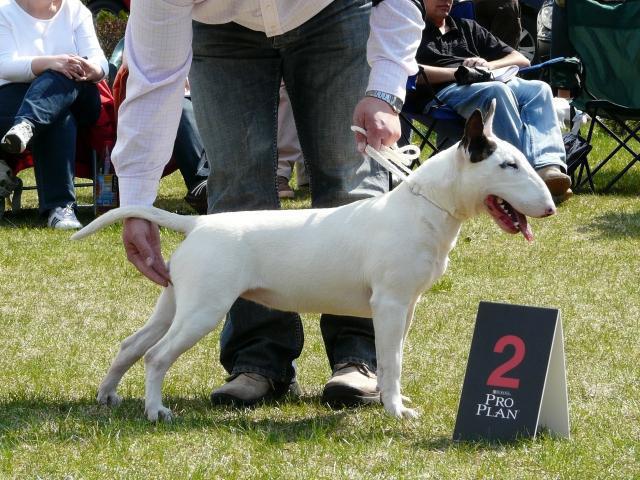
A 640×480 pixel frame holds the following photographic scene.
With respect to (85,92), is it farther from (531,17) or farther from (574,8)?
(531,17)

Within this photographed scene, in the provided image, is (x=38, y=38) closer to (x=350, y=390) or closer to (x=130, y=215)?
(x=130, y=215)

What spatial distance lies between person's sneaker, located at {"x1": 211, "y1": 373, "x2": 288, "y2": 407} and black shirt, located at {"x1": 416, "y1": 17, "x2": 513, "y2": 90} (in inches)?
176

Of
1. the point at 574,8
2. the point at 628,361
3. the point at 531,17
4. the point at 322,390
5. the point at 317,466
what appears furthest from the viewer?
the point at 531,17

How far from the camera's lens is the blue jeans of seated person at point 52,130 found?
713 centimetres

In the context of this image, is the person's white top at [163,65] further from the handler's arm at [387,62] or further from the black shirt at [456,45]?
the black shirt at [456,45]

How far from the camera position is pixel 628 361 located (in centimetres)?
409

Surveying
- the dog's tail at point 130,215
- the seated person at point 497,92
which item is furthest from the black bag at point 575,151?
the dog's tail at point 130,215

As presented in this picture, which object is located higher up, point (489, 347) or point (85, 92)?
point (489, 347)

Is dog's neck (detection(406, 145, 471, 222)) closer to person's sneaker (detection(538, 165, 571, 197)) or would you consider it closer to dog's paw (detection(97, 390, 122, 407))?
dog's paw (detection(97, 390, 122, 407))

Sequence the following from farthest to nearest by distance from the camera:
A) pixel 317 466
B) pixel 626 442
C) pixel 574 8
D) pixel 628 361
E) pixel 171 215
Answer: pixel 574 8 → pixel 628 361 → pixel 171 215 → pixel 626 442 → pixel 317 466

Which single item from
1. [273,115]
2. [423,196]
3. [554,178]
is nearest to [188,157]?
[554,178]

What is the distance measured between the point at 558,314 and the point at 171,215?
4.03ft

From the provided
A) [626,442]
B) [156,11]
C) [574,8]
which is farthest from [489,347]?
[574,8]

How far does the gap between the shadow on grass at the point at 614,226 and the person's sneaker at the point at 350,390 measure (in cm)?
317
